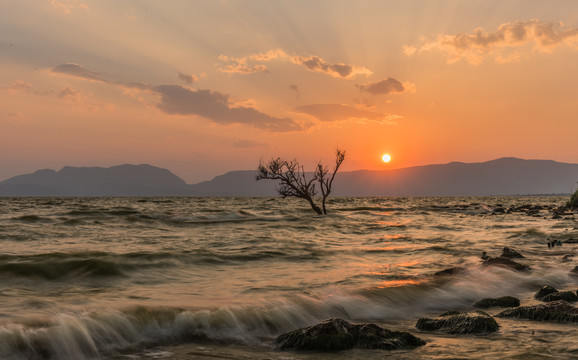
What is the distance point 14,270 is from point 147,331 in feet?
24.2

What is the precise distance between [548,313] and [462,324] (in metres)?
1.87

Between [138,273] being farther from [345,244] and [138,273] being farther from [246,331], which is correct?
[345,244]

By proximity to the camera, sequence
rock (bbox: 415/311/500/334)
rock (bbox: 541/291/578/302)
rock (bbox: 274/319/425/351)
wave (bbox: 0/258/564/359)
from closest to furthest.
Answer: rock (bbox: 274/319/425/351), wave (bbox: 0/258/564/359), rock (bbox: 415/311/500/334), rock (bbox: 541/291/578/302)

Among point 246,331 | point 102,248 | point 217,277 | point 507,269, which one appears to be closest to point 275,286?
point 217,277

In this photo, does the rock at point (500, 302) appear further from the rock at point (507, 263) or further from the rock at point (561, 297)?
the rock at point (507, 263)

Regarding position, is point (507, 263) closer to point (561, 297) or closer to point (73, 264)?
point (561, 297)

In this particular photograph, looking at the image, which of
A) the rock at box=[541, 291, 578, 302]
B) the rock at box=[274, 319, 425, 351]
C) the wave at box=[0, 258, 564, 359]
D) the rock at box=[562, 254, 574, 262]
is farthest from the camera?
the rock at box=[562, 254, 574, 262]

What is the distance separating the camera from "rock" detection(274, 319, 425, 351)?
6043 millimetres

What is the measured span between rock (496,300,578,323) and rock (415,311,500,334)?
0.95 meters

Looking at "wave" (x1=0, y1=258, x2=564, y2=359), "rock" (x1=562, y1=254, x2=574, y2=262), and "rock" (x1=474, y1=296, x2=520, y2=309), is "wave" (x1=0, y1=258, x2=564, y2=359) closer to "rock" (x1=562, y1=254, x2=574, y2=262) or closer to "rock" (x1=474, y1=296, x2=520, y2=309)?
"rock" (x1=474, y1=296, x2=520, y2=309)

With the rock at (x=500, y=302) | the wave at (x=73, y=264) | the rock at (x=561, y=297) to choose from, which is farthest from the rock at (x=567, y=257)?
the wave at (x=73, y=264)

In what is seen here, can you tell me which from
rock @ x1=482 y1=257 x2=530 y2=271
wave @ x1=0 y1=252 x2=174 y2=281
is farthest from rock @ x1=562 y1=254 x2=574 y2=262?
wave @ x1=0 y1=252 x2=174 y2=281

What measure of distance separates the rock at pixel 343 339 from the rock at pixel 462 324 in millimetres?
988

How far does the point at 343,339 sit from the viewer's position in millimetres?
6125
